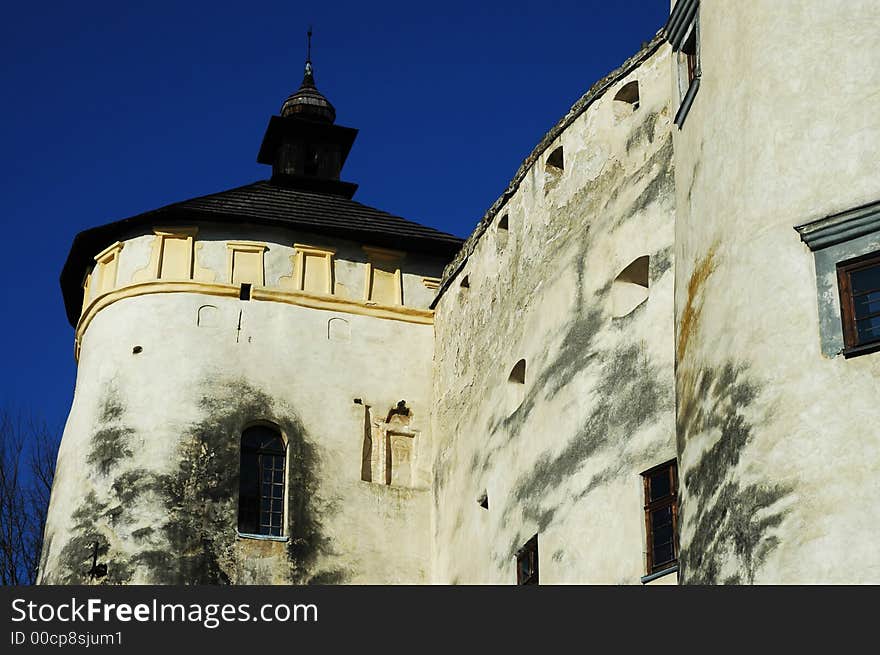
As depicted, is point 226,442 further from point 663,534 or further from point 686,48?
point 686,48

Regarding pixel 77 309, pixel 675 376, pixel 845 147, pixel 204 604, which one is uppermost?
pixel 77 309

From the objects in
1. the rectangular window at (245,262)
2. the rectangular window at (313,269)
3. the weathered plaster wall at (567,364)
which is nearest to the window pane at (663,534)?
the weathered plaster wall at (567,364)

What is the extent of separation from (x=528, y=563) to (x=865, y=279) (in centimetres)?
781

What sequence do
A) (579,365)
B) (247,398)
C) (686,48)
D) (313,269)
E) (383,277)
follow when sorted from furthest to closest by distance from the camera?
(383,277) < (313,269) < (247,398) < (579,365) < (686,48)

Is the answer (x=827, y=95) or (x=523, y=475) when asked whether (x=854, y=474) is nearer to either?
(x=827, y=95)

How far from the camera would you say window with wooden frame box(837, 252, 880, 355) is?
14812 millimetres

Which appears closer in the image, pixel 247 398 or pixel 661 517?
pixel 661 517

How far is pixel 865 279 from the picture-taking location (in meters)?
15.2

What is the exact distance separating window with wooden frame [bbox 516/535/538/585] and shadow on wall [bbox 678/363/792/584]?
5.18m

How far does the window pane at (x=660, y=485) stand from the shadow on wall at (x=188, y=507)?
7.46m

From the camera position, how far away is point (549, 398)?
21891 mm

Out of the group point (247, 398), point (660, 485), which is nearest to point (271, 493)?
point (247, 398)

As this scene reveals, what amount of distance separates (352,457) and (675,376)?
357 inches

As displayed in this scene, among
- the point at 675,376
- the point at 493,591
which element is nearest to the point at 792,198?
the point at 675,376
